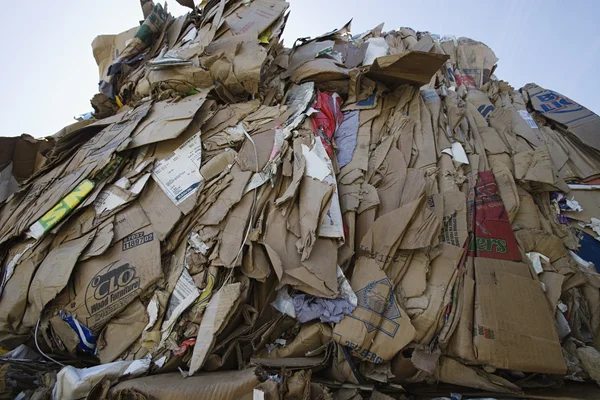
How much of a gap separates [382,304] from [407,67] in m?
1.48

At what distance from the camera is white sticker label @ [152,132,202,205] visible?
1.69m

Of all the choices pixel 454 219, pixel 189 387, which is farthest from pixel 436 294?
pixel 189 387

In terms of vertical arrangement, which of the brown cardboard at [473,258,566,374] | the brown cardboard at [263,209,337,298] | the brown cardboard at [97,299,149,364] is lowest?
the brown cardboard at [473,258,566,374]

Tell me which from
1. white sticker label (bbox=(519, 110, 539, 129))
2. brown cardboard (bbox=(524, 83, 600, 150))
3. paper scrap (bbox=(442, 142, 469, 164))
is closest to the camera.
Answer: paper scrap (bbox=(442, 142, 469, 164))

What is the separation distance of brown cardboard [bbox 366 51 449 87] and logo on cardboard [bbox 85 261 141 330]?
1.84 meters

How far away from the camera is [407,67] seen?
6.93 ft

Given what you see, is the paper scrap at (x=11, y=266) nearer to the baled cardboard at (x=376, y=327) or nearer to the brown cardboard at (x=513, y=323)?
the baled cardboard at (x=376, y=327)

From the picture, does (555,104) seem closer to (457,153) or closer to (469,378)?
(457,153)

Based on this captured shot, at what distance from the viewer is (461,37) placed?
351cm

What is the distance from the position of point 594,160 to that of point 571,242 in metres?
0.71

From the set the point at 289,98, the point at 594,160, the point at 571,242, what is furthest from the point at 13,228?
the point at 594,160

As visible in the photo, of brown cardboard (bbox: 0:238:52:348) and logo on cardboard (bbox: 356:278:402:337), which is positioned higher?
brown cardboard (bbox: 0:238:52:348)

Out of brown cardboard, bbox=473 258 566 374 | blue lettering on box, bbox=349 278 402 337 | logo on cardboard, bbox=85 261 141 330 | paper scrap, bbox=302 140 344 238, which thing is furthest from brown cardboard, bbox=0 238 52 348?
brown cardboard, bbox=473 258 566 374

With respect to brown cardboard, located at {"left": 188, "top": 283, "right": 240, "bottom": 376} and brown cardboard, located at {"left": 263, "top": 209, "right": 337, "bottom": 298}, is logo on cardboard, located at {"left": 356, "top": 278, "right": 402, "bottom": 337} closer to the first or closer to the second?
brown cardboard, located at {"left": 263, "top": 209, "right": 337, "bottom": 298}
